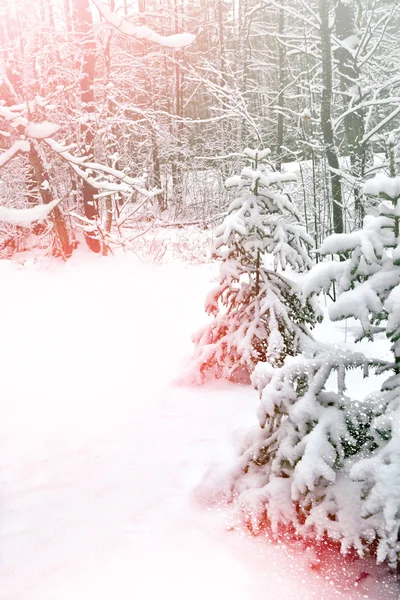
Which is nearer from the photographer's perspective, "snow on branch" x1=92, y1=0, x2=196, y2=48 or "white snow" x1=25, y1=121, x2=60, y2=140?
"snow on branch" x1=92, y1=0, x2=196, y2=48

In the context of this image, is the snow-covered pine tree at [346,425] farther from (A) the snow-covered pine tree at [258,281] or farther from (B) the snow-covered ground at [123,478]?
(A) the snow-covered pine tree at [258,281]

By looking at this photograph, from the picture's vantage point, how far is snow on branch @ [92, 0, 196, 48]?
261cm

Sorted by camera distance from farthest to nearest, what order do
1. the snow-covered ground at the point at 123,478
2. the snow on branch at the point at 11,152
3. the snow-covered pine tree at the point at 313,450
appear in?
the snow on branch at the point at 11,152 < the snow-covered ground at the point at 123,478 < the snow-covered pine tree at the point at 313,450

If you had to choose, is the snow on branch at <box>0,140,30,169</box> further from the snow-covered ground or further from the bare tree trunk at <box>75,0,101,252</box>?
the bare tree trunk at <box>75,0,101,252</box>

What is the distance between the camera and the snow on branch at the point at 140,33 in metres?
2.61

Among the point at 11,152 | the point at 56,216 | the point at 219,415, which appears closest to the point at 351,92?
the point at 56,216

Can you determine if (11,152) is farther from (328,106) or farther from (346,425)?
(328,106)

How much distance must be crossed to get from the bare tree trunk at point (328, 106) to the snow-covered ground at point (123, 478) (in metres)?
2.58

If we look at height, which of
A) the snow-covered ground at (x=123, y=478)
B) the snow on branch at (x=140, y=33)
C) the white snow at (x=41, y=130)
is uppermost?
the snow on branch at (x=140, y=33)

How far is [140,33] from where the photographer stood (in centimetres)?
272

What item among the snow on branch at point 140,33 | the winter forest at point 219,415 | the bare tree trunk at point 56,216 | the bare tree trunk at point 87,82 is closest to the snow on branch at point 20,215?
the winter forest at point 219,415

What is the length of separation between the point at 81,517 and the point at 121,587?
2.28 feet

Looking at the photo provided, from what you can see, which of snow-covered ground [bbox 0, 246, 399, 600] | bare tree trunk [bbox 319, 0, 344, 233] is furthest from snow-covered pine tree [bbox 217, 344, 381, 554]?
bare tree trunk [bbox 319, 0, 344, 233]

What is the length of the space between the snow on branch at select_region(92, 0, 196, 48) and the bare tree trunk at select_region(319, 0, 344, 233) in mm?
5128
